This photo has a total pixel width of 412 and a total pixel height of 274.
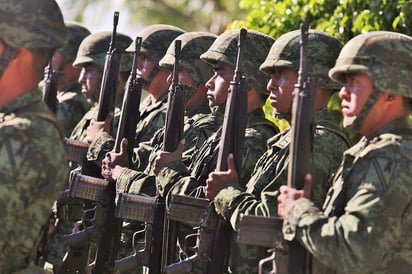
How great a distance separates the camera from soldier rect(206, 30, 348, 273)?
714cm

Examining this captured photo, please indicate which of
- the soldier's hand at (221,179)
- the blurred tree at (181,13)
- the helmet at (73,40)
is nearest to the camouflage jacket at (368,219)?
the soldier's hand at (221,179)

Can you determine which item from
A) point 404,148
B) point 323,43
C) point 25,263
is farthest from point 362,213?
point 323,43

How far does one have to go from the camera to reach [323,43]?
7.80 m

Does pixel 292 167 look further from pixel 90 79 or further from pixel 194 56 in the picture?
pixel 90 79

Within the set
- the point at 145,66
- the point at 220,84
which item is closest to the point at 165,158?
the point at 220,84

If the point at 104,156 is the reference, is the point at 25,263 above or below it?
below

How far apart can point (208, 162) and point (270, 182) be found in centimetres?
→ 118

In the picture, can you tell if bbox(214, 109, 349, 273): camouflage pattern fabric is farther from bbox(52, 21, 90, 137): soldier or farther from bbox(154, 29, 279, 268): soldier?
bbox(52, 21, 90, 137): soldier

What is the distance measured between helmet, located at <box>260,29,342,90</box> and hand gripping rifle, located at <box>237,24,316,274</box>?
4.08 ft

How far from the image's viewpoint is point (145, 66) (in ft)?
35.3

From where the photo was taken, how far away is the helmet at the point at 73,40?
12945 mm

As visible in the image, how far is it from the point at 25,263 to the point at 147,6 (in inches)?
Answer: 985

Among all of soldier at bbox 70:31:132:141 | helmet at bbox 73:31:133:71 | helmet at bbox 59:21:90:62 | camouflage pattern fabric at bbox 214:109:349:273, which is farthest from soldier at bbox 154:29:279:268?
helmet at bbox 59:21:90:62

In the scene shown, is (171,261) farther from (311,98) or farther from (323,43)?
(311,98)
